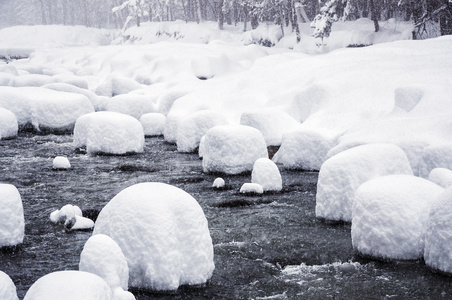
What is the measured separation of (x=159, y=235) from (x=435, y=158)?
551 cm

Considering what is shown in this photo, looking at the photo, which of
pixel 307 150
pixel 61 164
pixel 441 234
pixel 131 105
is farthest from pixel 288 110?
pixel 441 234

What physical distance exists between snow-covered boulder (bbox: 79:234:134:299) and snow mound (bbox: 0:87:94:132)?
12.2 meters

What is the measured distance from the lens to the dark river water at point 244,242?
5773 millimetres

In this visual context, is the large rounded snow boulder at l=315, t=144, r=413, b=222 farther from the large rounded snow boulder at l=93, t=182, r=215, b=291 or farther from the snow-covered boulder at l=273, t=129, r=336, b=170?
the snow-covered boulder at l=273, t=129, r=336, b=170

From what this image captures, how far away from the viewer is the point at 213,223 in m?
8.12

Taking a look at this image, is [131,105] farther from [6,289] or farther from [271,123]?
[6,289]

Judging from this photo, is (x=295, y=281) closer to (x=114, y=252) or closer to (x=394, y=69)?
(x=114, y=252)

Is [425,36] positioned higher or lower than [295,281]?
higher

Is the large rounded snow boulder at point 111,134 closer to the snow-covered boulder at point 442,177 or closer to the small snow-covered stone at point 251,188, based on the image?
the small snow-covered stone at point 251,188

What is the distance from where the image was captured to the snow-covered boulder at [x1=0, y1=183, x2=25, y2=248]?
6.79 metres

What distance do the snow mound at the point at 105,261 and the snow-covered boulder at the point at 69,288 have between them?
0.76 meters

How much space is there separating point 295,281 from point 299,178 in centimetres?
517

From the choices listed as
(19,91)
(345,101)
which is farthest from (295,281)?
(19,91)

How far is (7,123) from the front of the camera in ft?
49.7
